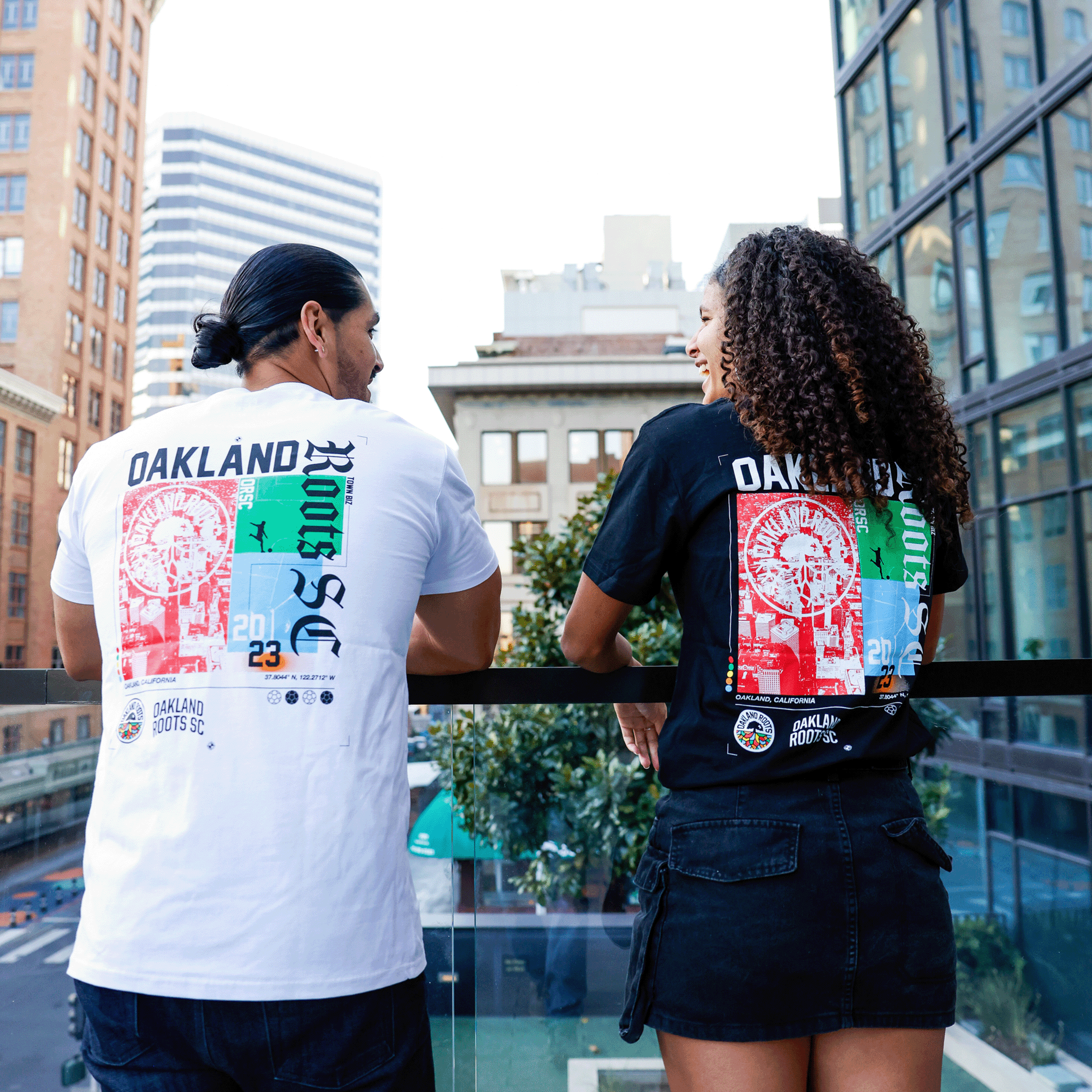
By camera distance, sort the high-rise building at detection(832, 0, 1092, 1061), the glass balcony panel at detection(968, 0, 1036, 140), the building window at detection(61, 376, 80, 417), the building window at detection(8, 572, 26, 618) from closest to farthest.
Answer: the high-rise building at detection(832, 0, 1092, 1061) < the glass balcony panel at detection(968, 0, 1036, 140) < the building window at detection(8, 572, 26, 618) < the building window at detection(61, 376, 80, 417)

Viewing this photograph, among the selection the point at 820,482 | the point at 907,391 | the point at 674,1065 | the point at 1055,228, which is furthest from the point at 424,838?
the point at 1055,228

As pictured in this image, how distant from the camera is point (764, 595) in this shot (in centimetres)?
123

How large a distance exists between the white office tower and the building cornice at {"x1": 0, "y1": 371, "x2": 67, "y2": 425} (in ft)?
158

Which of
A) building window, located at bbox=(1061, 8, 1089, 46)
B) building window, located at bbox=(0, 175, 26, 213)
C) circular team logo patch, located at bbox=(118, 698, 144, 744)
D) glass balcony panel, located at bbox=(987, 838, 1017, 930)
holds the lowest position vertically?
glass balcony panel, located at bbox=(987, 838, 1017, 930)

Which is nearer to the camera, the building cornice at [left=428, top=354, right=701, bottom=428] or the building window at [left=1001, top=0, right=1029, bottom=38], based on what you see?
the building window at [left=1001, top=0, right=1029, bottom=38]

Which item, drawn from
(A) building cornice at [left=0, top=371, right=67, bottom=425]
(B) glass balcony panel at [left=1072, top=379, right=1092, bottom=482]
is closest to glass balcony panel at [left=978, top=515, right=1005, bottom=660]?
(B) glass balcony panel at [left=1072, top=379, right=1092, bottom=482]

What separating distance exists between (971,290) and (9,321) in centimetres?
5996

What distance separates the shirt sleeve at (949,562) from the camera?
1.40m

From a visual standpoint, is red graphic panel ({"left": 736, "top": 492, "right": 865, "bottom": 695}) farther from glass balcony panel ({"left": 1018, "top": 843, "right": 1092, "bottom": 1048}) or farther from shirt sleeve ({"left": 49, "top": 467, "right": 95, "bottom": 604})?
glass balcony panel ({"left": 1018, "top": 843, "right": 1092, "bottom": 1048})

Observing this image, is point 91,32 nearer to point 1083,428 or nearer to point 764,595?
point 1083,428

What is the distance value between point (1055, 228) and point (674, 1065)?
419 inches

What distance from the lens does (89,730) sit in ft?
5.92

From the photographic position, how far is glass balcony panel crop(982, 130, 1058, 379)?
32.5 feet

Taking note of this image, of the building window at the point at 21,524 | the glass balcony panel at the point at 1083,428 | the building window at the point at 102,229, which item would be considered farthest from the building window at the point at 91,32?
the glass balcony panel at the point at 1083,428
